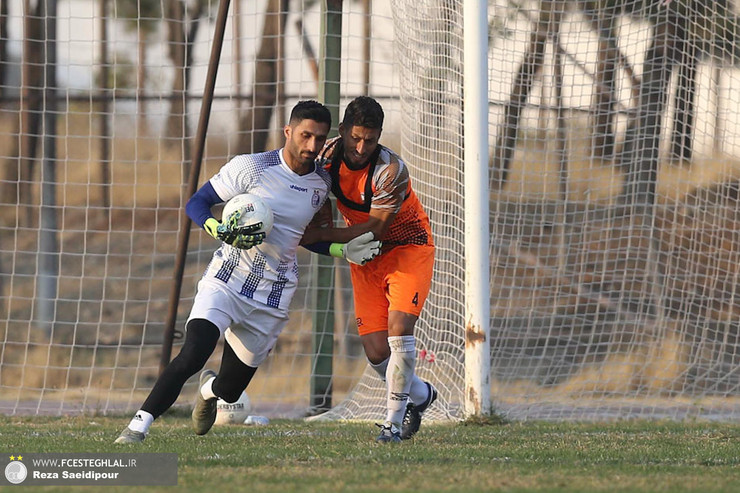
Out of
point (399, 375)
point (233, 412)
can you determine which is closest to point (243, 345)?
point (399, 375)

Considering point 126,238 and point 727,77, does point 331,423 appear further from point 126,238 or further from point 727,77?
point 126,238

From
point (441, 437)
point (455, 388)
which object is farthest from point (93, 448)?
point (455, 388)

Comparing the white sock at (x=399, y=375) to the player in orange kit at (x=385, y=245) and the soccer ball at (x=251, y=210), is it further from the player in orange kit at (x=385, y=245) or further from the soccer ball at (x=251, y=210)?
the soccer ball at (x=251, y=210)

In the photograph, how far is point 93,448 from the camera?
5.36m

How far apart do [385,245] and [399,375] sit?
775 mm

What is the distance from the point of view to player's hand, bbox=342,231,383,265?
19.0 ft

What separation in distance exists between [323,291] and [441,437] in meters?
3.13

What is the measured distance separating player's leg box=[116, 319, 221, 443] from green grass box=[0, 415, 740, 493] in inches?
3.6

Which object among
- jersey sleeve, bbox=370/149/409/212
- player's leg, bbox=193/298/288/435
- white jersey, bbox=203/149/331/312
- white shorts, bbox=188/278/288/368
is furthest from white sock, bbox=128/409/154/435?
jersey sleeve, bbox=370/149/409/212

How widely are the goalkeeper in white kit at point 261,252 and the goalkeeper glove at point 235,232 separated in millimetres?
20

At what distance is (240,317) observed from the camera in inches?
224

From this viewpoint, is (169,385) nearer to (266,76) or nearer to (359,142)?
(359,142)

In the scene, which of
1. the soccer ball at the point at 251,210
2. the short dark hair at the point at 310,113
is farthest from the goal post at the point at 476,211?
the soccer ball at the point at 251,210

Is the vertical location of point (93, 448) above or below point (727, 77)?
below
